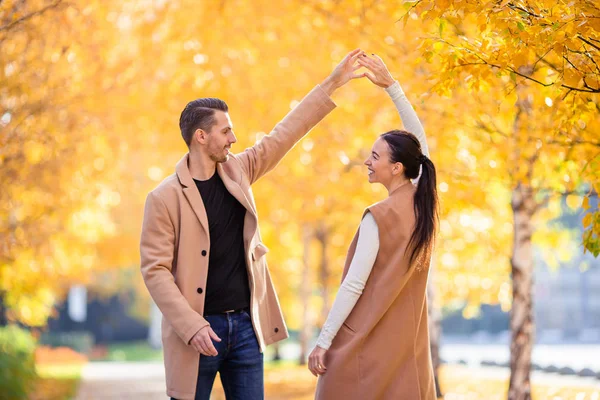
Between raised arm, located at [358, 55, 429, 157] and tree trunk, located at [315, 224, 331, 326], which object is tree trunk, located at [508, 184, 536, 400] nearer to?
raised arm, located at [358, 55, 429, 157]

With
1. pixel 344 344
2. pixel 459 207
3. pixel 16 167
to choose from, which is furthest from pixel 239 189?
pixel 16 167

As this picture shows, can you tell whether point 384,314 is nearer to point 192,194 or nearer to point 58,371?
point 192,194

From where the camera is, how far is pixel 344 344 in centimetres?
409

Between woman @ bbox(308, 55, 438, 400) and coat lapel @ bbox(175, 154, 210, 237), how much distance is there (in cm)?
75

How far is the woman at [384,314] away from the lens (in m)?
4.05

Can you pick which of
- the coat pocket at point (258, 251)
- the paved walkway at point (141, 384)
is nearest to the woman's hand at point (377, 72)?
the coat pocket at point (258, 251)

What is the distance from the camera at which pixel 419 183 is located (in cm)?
425

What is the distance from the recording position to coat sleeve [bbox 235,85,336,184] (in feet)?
15.9

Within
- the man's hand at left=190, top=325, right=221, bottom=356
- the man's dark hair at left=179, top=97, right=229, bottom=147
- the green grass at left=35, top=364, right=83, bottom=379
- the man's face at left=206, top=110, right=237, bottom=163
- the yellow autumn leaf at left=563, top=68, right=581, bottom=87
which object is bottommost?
the man's hand at left=190, top=325, right=221, bottom=356

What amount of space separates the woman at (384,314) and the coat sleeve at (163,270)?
1.97 ft

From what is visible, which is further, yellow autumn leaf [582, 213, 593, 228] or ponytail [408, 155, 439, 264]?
yellow autumn leaf [582, 213, 593, 228]

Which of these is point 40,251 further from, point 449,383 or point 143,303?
point 143,303

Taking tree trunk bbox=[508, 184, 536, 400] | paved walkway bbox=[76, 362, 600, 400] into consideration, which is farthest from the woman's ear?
paved walkway bbox=[76, 362, 600, 400]

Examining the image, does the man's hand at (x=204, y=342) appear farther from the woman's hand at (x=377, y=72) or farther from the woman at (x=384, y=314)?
the woman's hand at (x=377, y=72)
